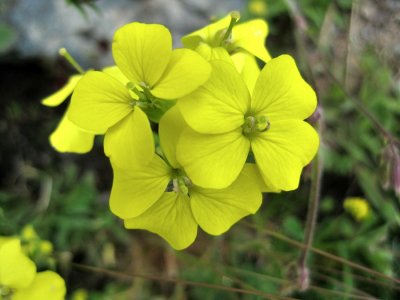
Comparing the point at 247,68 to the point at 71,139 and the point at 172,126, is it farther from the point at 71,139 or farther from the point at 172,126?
the point at 71,139

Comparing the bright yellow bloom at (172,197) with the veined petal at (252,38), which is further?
the veined petal at (252,38)

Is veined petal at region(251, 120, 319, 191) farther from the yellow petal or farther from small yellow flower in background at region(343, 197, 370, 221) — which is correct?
small yellow flower in background at region(343, 197, 370, 221)

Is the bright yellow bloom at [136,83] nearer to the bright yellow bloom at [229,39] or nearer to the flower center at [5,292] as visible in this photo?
the bright yellow bloom at [229,39]

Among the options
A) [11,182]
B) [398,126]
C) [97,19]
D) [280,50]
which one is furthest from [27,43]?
[398,126]

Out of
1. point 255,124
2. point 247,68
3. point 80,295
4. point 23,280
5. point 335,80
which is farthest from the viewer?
point 80,295

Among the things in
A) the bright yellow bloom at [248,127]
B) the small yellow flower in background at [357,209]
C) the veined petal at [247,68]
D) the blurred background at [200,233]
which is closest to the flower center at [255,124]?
the bright yellow bloom at [248,127]

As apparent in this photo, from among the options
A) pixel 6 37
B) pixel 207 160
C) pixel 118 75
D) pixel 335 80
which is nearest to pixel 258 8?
pixel 335 80
